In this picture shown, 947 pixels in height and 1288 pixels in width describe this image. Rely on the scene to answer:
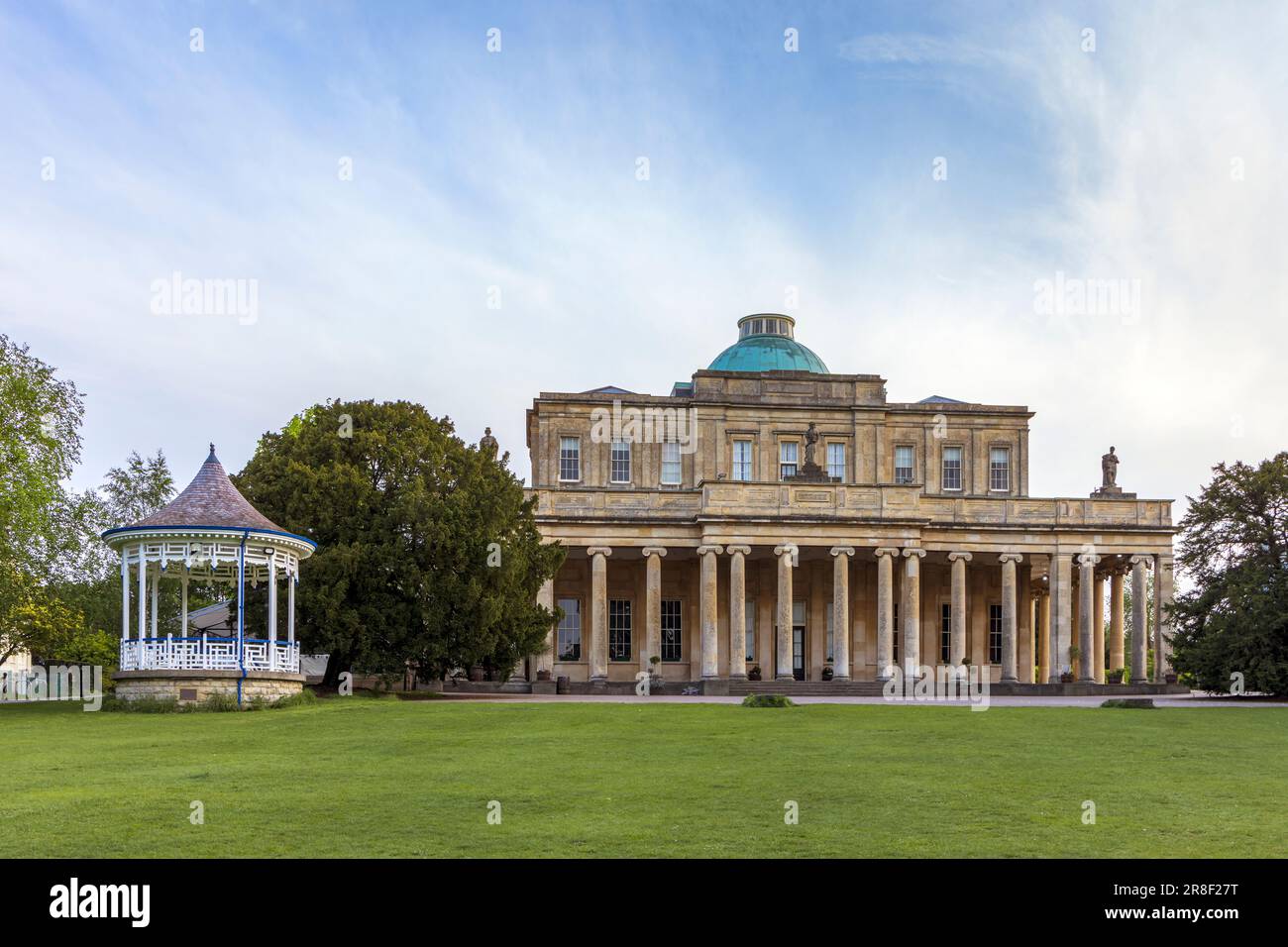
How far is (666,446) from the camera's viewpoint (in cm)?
6106

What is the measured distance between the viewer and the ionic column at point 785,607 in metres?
51.9

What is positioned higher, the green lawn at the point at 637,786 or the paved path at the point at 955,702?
the green lawn at the point at 637,786

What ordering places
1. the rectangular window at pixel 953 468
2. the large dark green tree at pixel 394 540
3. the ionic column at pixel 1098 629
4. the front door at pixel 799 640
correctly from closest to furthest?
the large dark green tree at pixel 394 540, the ionic column at pixel 1098 629, the front door at pixel 799 640, the rectangular window at pixel 953 468

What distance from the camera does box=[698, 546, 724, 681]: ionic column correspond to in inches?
2048

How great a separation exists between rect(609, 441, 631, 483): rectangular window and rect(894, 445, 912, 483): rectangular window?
1289cm

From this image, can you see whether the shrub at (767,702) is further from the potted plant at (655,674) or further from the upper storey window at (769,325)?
the upper storey window at (769,325)

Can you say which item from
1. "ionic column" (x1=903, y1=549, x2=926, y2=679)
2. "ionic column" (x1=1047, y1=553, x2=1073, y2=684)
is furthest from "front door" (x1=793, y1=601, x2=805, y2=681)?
"ionic column" (x1=1047, y1=553, x2=1073, y2=684)

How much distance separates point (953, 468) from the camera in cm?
6250

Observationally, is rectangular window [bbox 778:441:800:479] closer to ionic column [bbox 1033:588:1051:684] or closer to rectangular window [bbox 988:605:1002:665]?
rectangular window [bbox 988:605:1002:665]

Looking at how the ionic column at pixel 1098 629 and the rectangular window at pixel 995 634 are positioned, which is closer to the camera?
the ionic column at pixel 1098 629

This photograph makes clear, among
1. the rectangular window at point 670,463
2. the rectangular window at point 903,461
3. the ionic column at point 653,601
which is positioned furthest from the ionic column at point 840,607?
the rectangular window at point 670,463

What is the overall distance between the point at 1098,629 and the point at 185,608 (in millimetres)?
41504

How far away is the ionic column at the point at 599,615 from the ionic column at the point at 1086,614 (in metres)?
20.5
